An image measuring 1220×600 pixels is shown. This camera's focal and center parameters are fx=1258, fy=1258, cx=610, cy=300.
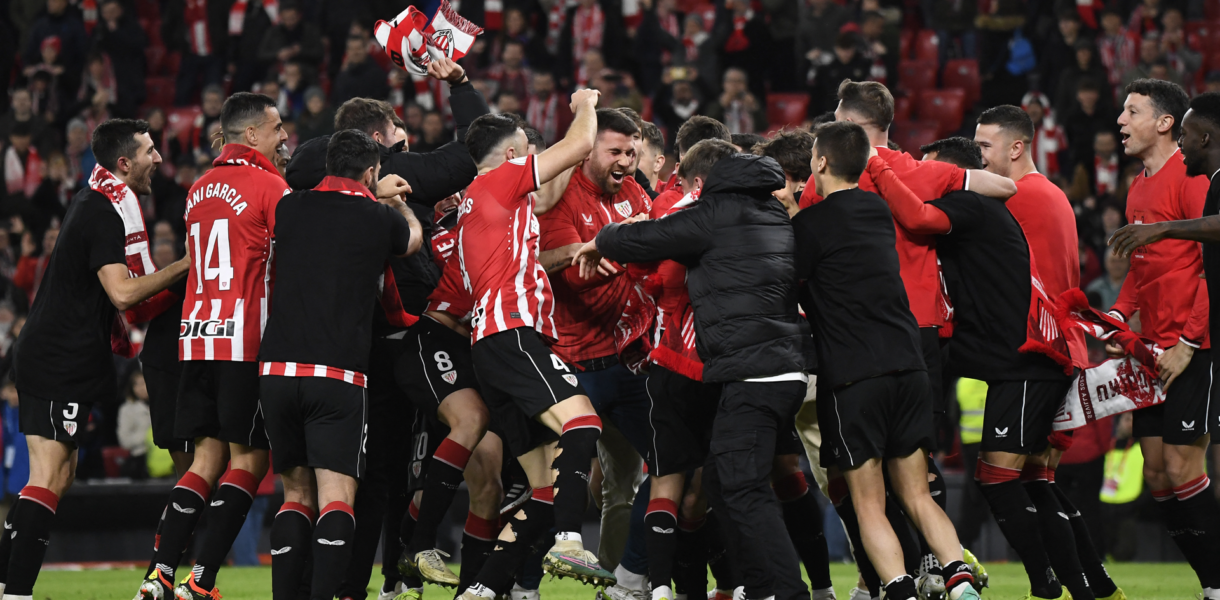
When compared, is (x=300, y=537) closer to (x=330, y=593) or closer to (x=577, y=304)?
(x=330, y=593)

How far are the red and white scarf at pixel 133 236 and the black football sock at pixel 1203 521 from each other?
5.73m

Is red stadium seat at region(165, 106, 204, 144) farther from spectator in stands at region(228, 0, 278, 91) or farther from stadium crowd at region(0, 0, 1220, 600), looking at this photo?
spectator in stands at region(228, 0, 278, 91)

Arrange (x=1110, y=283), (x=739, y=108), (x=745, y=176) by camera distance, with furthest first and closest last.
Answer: (x=739, y=108) < (x=1110, y=283) < (x=745, y=176)

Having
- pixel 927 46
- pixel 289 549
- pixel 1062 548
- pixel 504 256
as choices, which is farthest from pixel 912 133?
pixel 289 549

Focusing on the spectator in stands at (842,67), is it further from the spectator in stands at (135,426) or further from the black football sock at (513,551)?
the black football sock at (513,551)

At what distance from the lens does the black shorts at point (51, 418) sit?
6.97m

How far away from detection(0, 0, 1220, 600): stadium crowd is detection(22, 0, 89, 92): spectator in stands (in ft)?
0.10

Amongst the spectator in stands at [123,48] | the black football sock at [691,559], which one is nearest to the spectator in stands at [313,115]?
the spectator in stands at [123,48]

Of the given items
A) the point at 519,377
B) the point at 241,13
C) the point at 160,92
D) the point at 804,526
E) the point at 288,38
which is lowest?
the point at 804,526

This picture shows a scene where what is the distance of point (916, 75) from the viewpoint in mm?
17453

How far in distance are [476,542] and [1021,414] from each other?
3.00m

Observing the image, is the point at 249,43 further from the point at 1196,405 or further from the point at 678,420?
the point at 1196,405

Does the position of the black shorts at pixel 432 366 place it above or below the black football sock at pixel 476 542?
above

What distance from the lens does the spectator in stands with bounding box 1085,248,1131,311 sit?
41.6 feet
